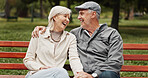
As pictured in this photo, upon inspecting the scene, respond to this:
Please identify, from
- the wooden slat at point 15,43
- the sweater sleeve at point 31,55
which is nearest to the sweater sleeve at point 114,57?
the sweater sleeve at point 31,55

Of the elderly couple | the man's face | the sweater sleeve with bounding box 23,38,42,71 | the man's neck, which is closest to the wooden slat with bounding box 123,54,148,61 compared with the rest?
the elderly couple

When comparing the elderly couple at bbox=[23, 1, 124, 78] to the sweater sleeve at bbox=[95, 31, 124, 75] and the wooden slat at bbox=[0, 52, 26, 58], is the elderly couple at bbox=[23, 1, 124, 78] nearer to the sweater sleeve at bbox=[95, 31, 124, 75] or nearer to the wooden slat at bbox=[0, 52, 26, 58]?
the sweater sleeve at bbox=[95, 31, 124, 75]

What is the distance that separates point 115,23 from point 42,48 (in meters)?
17.5

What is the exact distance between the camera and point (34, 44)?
3.76 meters

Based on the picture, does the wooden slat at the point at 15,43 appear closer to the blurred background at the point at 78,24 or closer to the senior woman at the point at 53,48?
the senior woman at the point at 53,48

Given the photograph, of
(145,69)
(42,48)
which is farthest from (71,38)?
(145,69)

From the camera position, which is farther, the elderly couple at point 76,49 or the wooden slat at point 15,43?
the wooden slat at point 15,43

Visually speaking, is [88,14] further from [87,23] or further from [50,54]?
[50,54]

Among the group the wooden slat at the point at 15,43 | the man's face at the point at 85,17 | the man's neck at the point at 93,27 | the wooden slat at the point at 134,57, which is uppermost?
the man's face at the point at 85,17

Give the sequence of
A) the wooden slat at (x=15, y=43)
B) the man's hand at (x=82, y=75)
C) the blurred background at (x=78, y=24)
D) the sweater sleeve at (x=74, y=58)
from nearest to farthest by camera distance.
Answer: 1. the man's hand at (x=82, y=75)
2. the sweater sleeve at (x=74, y=58)
3. the wooden slat at (x=15, y=43)
4. the blurred background at (x=78, y=24)

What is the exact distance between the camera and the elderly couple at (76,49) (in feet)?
12.2

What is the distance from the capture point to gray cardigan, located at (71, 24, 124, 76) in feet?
12.8

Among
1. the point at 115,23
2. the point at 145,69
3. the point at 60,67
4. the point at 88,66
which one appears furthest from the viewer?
the point at 115,23

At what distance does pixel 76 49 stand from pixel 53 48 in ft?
1.21
